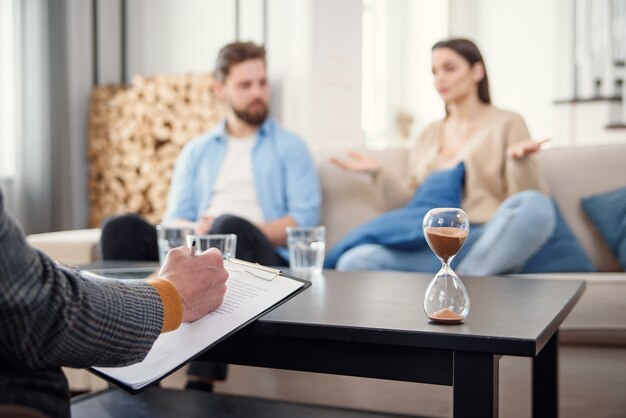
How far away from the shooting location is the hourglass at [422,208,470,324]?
1.07 meters

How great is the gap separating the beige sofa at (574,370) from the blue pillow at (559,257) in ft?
0.27

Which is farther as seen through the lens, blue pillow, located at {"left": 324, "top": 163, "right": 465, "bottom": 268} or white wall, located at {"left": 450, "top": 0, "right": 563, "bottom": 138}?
white wall, located at {"left": 450, "top": 0, "right": 563, "bottom": 138}

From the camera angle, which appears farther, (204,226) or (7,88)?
(7,88)

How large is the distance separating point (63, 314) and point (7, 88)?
126 inches

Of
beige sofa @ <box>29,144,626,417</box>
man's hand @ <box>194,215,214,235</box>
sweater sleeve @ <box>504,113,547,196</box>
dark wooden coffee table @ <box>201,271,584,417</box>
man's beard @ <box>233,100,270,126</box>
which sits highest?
man's beard @ <box>233,100,270,126</box>

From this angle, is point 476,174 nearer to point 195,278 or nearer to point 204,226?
point 204,226

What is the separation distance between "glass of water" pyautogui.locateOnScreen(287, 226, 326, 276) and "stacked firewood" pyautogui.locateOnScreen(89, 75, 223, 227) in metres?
2.10

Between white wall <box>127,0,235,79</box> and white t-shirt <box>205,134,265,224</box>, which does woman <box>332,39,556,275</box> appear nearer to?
white t-shirt <box>205,134,265,224</box>

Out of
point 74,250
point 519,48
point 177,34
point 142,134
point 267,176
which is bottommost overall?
point 74,250

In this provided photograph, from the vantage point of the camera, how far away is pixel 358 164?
2.64m

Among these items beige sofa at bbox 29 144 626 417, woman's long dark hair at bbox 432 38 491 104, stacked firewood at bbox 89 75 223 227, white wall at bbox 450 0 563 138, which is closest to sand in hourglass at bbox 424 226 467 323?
Answer: beige sofa at bbox 29 144 626 417

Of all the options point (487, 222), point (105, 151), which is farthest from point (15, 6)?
point (487, 222)

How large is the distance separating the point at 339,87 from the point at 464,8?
2803mm

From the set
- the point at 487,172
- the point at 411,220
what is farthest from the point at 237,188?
the point at 487,172
